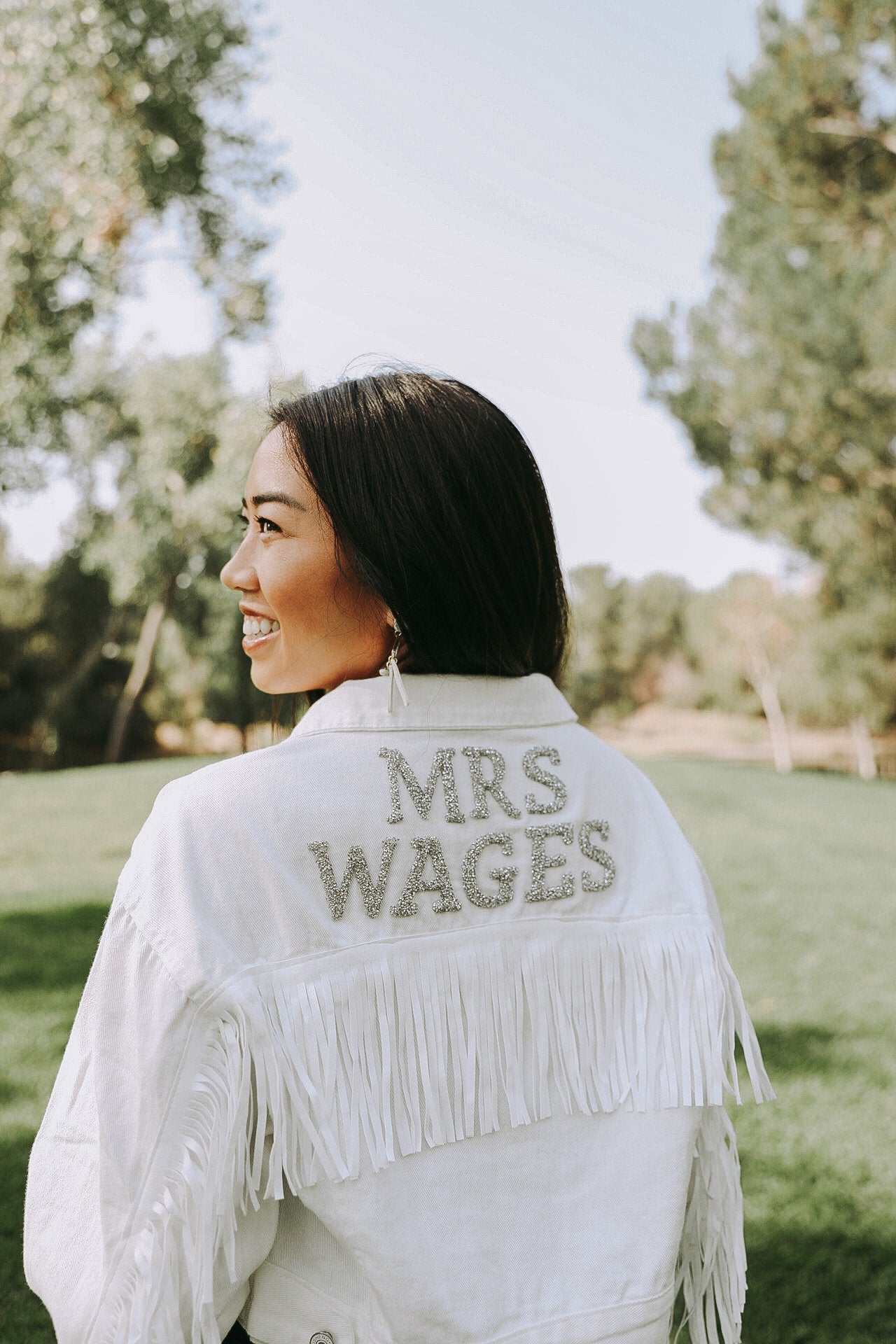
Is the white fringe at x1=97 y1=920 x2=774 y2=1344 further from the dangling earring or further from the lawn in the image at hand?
the lawn

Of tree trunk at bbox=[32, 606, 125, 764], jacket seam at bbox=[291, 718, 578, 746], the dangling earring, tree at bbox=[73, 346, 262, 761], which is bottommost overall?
tree trunk at bbox=[32, 606, 125, 764]

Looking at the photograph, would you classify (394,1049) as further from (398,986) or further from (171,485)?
(171,485)

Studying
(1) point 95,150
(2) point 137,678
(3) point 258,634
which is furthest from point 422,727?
(2) point 137,678

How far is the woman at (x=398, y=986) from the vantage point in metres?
0.92

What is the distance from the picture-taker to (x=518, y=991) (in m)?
1.11

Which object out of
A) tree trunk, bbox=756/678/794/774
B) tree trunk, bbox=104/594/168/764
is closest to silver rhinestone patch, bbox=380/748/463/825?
tree trunk, bbox=104/594/168/764

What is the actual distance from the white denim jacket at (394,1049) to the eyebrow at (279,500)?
0.67 ft

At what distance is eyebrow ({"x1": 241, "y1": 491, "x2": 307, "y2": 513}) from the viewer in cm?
113

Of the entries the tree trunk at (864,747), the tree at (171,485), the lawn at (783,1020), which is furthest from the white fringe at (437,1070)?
the tree trunk at (864,747)

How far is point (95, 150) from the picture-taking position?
10086 mm

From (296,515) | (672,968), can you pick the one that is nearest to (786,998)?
(672,968)

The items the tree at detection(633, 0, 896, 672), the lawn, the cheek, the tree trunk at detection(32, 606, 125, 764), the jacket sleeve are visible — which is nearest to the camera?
the jacket sleeve

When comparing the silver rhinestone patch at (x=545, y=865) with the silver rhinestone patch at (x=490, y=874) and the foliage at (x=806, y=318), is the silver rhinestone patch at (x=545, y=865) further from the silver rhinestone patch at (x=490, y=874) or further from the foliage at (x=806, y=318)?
the foliage at (x=806, y=318)

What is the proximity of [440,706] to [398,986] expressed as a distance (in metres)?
0.28
